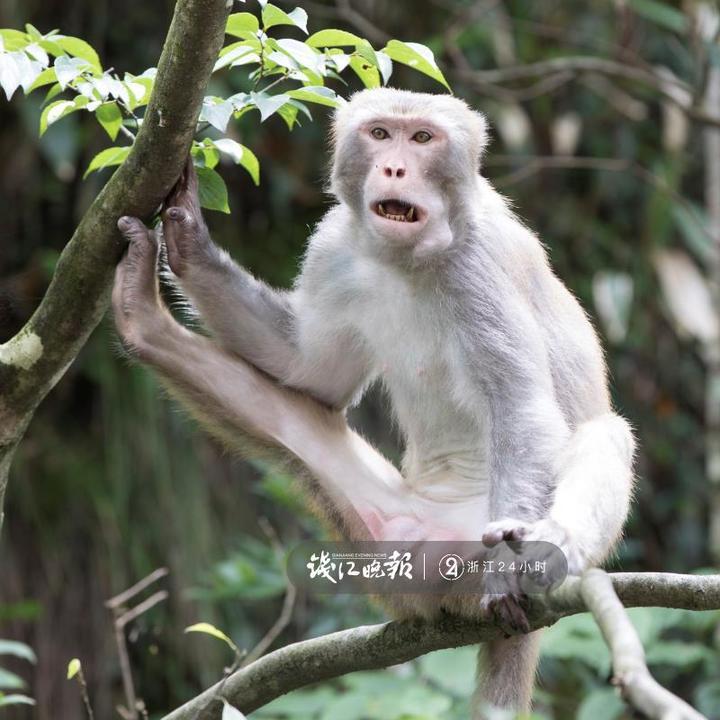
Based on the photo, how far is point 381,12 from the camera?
8.06 metres

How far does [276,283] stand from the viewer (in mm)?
7719

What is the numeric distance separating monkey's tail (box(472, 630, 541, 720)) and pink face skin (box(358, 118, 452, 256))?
1.22 meters

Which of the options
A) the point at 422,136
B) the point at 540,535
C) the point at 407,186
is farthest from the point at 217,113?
the point at 540,535

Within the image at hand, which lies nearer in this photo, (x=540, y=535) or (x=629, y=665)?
(x=629, y=665)

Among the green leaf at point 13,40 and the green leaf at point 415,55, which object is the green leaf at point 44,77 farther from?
the green leaf at point 415,55

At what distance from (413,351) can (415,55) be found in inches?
40.2

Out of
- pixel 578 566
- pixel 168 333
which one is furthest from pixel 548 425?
pixel 168 333

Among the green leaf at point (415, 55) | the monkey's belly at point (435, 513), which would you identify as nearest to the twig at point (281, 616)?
the monkey's belly at point (435, 513)

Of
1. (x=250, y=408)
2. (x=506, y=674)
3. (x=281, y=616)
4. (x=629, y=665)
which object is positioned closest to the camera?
(x=629, y=665)

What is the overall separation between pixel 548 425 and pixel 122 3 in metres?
5.24

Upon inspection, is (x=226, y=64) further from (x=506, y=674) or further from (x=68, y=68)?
(x=506, y=674)

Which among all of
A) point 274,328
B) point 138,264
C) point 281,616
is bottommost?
A: point 281,616

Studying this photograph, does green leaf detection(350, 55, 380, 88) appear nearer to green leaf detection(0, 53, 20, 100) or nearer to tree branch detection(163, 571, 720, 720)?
green leaf detection(0, 53, 20, 100)

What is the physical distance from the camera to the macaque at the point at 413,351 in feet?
11.8
